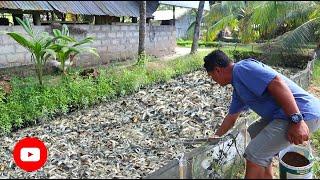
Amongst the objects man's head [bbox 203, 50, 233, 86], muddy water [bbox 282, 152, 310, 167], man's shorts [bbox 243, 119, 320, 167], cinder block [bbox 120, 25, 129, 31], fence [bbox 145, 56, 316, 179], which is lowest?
muddy water [bbox 282, 152, 310, 167]

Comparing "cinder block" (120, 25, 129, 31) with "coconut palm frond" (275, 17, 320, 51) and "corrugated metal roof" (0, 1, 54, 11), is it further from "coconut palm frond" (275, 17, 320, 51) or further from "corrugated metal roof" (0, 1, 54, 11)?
"coconut palm frond" (275, 17, 320, 51)

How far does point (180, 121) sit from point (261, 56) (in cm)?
938

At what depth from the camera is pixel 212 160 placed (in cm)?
407

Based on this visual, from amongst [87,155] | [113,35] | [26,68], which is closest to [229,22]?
[113,35]

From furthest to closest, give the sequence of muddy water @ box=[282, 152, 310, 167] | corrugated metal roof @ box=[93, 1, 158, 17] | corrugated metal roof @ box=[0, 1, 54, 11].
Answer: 1. corrugated metal roof @ box=[93, 1, 158, 17]
2. corrugated metal roof @ box=[0, 1, 54, 11]
3. muddy water @ box=[282, 152, 310, 167]

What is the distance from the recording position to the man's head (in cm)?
339

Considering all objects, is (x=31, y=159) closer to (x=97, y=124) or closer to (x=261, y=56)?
(x=97, y=124)

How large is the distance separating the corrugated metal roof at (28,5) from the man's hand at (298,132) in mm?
8993

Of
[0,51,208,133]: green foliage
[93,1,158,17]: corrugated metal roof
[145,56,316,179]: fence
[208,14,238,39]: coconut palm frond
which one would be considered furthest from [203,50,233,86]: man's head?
[208,14,238,39]: coconut palm frond

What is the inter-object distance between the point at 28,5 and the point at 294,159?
8.97 meters

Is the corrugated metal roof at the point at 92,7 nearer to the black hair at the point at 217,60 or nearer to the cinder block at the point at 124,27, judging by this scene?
the cinder block at the point at 124,27

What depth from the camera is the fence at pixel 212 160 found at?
3193mm

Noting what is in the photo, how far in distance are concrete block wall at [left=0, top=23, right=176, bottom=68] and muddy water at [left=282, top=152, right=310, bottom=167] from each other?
26.4ft

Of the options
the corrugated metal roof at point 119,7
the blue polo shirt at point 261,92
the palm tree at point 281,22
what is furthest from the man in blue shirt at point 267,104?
the corrugated metal roof at point 119,7
